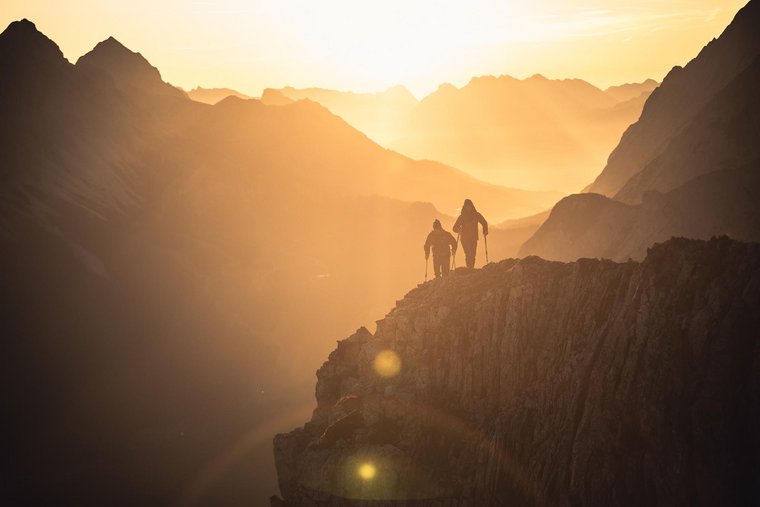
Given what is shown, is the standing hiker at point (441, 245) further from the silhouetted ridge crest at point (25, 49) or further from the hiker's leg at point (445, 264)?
the silhouetted ridge crest at point (25, 49)

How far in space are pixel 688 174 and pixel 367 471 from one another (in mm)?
80710

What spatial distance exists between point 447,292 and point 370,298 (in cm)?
8494

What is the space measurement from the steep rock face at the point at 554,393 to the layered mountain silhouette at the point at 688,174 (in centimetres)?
4825

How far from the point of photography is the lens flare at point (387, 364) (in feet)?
129

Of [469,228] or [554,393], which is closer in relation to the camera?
[554,393]

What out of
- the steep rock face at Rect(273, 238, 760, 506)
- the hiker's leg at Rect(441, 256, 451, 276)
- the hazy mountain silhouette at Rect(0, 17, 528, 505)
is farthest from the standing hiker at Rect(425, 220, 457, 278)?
the hazy mountain silhouette at Rect(0, 17, 528, 505)

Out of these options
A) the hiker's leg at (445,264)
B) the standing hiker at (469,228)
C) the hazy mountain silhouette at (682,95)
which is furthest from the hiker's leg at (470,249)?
the hazy mountain silhouette at (682,95)

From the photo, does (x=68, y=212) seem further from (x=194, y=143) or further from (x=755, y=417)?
(x=755, y=417)

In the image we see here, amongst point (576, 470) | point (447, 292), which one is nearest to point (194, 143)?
point (447, 292)

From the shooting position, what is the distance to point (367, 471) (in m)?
35.0

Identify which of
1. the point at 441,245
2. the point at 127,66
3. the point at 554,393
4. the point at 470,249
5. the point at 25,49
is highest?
the point at 127,66

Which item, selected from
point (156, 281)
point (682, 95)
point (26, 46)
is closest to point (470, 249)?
point (156, 281)

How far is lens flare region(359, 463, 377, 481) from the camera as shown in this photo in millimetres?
34875

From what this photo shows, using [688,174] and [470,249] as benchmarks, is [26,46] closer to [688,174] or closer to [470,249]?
[688,174]
